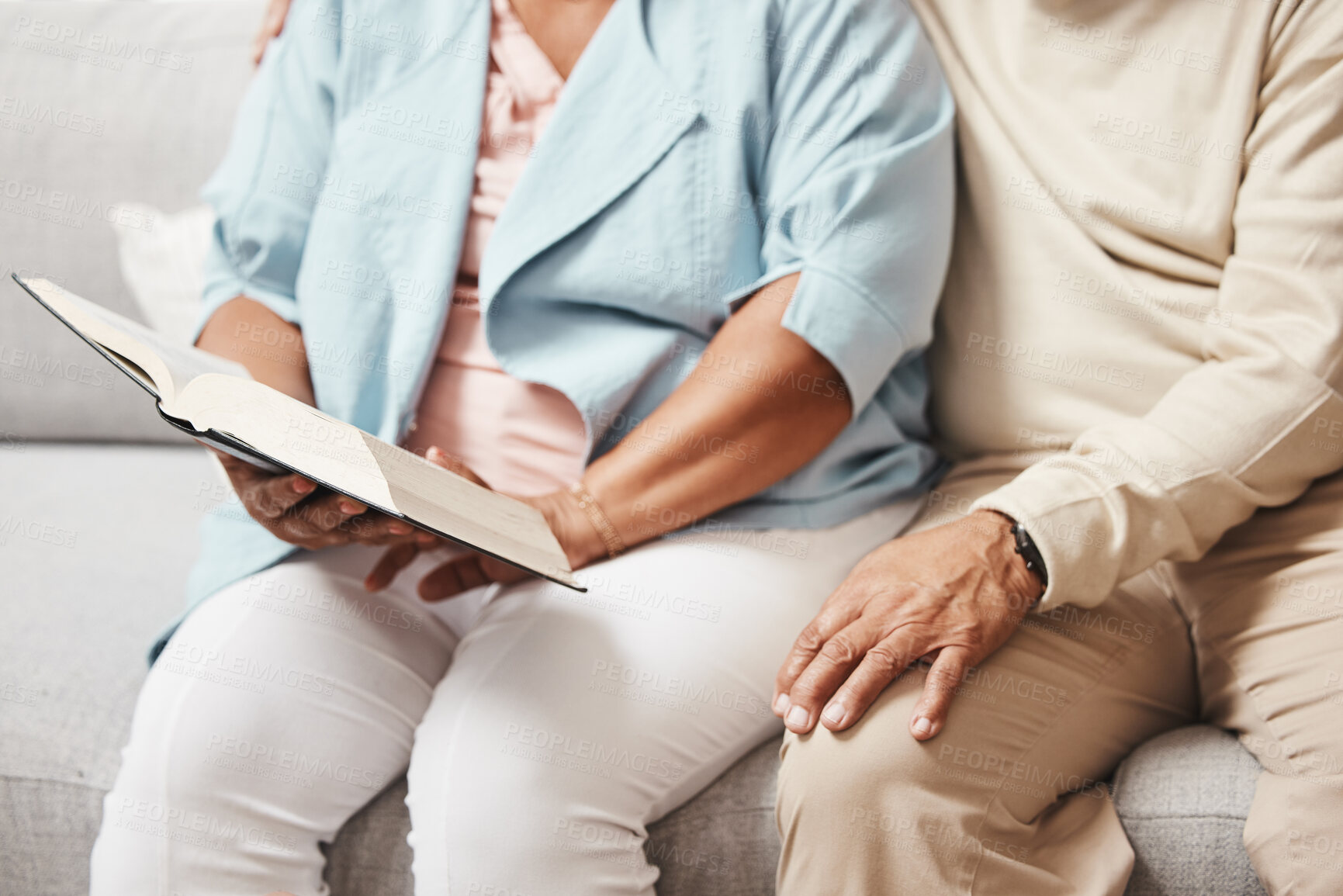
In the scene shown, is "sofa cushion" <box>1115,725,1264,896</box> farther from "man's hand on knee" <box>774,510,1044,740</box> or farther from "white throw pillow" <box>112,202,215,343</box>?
"white throw pillow" <box>112,202,215,343</box>

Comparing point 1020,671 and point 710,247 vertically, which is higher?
point 710,247

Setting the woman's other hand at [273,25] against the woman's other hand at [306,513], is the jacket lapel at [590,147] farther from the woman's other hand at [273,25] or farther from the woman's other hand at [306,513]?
the woman's other hand at [273,25]

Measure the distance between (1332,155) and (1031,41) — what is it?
0.31 metres

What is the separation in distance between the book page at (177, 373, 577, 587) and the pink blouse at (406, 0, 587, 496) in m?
0.25

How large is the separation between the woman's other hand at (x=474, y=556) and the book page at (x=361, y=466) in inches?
6.6

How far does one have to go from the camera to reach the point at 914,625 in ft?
2.48

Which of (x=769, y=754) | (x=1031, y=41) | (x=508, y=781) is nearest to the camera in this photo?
(x=508, y=781)

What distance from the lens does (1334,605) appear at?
0.80 m

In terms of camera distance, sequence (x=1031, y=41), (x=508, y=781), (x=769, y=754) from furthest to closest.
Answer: (x=1031, y=41)
(x=769, y=754)
(x=508, y=781)

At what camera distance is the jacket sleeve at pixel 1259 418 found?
801mm

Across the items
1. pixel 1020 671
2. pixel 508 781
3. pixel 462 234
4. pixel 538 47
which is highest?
pixel 538 47

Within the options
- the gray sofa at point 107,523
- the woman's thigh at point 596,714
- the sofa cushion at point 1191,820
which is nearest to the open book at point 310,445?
the woman's thigh at point 596,714

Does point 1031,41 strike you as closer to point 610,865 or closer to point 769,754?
point 769,754

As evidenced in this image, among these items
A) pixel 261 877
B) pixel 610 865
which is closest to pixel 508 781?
pixel 610 865
